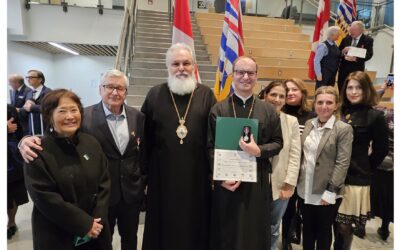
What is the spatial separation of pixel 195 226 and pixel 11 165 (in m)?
2.18

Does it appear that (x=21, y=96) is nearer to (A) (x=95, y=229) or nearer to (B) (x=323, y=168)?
(A) (x=95, y=229)

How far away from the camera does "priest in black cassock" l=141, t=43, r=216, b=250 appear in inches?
83.3

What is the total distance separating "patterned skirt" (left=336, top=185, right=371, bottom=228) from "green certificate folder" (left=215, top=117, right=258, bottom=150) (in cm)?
102

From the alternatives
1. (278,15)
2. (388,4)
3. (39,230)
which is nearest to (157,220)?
(39,230)

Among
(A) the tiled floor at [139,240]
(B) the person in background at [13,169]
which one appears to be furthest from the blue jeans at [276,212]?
(B) the person in background at [13,169]

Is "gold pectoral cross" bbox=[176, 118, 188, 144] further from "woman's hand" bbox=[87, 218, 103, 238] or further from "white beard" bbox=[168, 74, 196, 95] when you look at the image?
"woman's hand" bbox=[87, 218, 103, 238]

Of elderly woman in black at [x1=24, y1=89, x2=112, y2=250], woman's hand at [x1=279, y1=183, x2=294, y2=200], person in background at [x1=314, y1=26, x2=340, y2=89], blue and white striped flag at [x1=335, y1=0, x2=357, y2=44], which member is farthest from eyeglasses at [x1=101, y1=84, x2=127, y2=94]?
blue and white striped flag at [x1=335, y1=0, x2=357, y2=44]

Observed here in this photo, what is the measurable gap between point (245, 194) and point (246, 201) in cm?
5

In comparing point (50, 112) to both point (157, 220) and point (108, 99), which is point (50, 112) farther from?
point (157, 220)

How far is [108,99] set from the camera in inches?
76.5

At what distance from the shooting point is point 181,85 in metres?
2.12

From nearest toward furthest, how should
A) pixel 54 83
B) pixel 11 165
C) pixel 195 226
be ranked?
pixel 195 226, pixel 11 165, pixel 54 83

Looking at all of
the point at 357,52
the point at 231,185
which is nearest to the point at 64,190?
the point at 231,185

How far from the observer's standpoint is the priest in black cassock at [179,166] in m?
2.12
